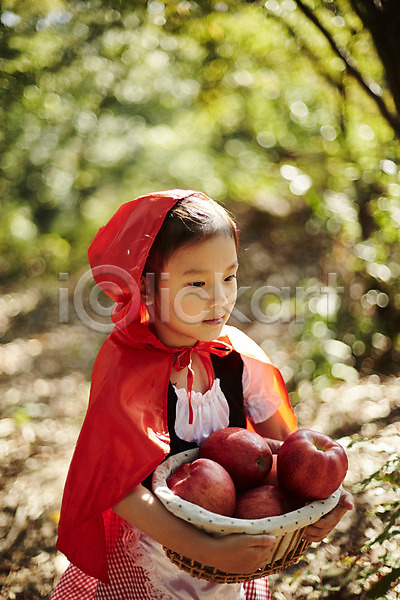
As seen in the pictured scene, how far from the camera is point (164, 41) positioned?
368cm

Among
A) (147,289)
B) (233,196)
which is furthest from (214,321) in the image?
(233,196)

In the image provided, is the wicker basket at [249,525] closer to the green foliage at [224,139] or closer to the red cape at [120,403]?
the red cape at [120,403]

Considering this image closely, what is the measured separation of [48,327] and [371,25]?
4.31 meters

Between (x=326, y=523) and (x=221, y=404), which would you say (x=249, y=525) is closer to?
(x=326, y=523)

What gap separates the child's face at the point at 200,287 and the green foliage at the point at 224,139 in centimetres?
→ 139

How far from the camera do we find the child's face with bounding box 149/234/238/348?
61.4 inches

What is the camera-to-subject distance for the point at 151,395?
161cm

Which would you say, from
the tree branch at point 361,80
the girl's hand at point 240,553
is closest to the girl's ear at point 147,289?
the girl's hand at point 240,553

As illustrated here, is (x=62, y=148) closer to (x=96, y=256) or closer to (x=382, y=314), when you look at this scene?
(x=382, y=314)

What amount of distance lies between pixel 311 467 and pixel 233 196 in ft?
15.8

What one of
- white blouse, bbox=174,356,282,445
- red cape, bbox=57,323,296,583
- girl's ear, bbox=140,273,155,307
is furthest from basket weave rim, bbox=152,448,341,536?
girl's ear, bbox=140,273,155,307

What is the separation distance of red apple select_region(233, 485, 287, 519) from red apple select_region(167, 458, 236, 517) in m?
0.03

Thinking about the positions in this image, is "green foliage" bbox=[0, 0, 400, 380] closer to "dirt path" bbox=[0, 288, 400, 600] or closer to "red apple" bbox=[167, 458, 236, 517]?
"dirt path" bbox=[0, 288, 400, 600]

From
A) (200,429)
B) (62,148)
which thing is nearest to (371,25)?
(200,429)
